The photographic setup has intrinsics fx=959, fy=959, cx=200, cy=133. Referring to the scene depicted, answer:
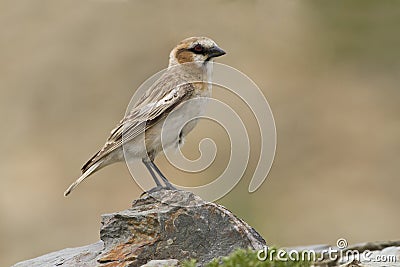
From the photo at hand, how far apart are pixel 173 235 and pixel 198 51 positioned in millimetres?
2642

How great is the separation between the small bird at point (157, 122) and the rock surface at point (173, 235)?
47.7 inches

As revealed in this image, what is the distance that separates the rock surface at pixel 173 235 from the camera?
27.4ft

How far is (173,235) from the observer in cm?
843

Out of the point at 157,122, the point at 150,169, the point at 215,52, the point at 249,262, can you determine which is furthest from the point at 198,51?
the point at 249,262

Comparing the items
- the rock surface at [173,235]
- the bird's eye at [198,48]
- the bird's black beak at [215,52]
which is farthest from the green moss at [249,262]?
the bird's eye at [198,48]

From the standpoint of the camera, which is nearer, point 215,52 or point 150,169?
point 150,169

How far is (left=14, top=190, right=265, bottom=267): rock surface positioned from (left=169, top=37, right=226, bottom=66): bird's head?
2152 mm

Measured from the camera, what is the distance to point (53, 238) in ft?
68.3

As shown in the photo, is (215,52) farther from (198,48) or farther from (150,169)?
(150,169)

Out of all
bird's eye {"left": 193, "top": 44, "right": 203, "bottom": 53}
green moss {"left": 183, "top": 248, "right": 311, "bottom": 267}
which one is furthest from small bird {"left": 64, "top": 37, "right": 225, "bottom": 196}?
green moss {"left": 183, "top": 248, "right": 311, "bottom": 267}

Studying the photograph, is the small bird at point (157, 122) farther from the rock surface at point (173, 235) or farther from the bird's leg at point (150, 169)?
the rock surface at point (173, 235)

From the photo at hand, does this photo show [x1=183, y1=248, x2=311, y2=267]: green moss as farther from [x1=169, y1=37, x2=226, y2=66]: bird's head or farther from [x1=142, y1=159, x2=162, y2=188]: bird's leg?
[x1=169, y1=37, x2=226, y2=66]: bird's head

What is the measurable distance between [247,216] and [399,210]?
12.4ft

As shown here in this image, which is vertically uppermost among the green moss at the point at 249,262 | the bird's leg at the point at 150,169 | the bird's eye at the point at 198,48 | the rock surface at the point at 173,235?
the bird's eye at the point at 198,48
